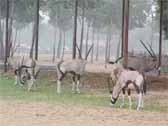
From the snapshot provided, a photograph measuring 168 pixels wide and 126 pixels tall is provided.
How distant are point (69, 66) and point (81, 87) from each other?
2495 mm

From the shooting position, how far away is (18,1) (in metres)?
41.9

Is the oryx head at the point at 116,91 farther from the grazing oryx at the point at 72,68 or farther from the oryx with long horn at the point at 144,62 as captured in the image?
the oryx with long horn at the point at 144,62

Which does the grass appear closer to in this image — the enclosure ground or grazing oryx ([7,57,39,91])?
the enclosure ground

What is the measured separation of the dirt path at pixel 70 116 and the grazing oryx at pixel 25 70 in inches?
201

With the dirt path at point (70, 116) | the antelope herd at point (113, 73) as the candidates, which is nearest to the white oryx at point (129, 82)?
the antelope herd at point (113, 73)

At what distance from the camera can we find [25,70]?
19516 millimetres

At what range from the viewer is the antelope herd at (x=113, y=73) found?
1308 centimetres

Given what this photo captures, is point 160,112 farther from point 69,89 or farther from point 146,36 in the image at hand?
point 146,36

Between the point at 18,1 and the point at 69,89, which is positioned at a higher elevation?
the point at 18,1

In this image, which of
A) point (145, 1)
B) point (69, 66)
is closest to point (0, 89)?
point (69, 66)

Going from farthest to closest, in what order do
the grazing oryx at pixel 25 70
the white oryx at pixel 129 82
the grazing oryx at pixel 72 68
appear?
1. the grazing oryx at pixel 25 70
2. the grazing oryx at pixel 72 68
3. the white oryx at pixel 129 82

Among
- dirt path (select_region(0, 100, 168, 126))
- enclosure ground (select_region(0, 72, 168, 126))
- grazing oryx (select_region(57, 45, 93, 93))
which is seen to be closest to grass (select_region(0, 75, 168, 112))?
enclosure ground (select_region(0, 72, 168, 126))

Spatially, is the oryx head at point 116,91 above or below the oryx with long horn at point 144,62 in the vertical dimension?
below

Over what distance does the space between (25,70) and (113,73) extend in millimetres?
5786
